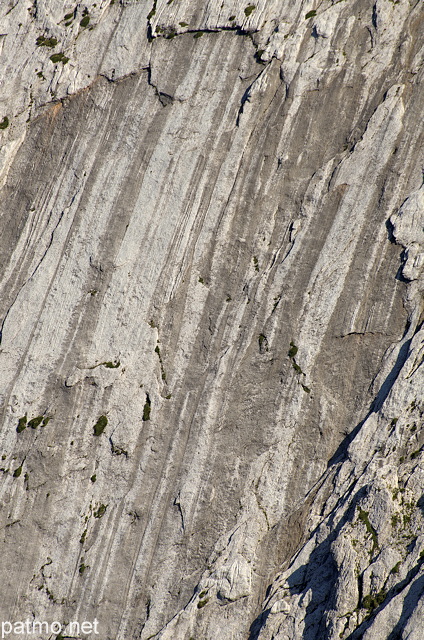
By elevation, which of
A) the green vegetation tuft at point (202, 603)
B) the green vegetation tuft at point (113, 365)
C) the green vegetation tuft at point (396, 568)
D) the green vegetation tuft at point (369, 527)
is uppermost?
the green vegetation tuft at point (113, 365)

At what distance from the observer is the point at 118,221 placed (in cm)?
3878

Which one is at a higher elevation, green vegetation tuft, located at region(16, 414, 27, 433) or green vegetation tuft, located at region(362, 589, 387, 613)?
green vegetation tuft, located at region(16, 414, 27, 433)

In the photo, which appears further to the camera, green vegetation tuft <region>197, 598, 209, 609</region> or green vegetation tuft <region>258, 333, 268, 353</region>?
green vegetation tuft <region>258, 333, 268, 353</region>

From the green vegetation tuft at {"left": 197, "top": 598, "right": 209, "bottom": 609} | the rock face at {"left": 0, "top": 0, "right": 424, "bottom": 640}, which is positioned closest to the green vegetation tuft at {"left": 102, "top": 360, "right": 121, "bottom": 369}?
the rock face at {"left": 0, "top": 0, "right": 424, "bottom": 640}

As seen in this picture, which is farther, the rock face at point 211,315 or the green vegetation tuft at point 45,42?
the green vegetation tuft at point 45,42

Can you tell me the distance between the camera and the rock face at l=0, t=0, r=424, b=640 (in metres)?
31.1

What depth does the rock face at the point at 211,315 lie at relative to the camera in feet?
102

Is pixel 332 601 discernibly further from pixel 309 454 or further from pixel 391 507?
pixel 309 454

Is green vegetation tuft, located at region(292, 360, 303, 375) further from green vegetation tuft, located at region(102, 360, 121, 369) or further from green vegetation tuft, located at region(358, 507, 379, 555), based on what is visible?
green vegetation tuft, located at region(102, 360, 121, 369)

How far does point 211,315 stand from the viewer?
36531mm

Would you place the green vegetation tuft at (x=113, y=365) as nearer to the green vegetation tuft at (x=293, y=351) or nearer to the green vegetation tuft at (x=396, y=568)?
the green vegetation tuft at (x=293, y=351)

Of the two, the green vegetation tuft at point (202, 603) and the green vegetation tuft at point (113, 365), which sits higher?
the green vegetation tuft at point (113, 365)

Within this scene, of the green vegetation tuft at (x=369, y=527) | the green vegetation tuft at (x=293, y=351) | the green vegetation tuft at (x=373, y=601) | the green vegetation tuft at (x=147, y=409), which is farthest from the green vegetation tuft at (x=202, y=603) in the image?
the green vegetation tuft at (x=293, y=351)

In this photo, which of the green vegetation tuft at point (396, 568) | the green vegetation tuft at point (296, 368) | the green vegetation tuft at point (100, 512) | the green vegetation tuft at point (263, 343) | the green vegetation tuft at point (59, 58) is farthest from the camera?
the green vegetation tuft at point (59, 58)
